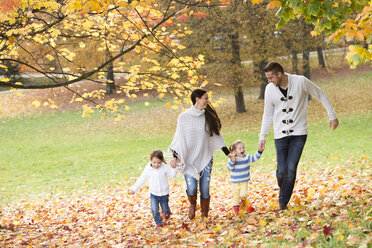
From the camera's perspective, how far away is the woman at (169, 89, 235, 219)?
18.2ft

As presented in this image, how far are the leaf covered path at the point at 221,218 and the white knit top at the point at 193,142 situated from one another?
2.41ft

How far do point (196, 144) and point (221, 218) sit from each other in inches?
42.6

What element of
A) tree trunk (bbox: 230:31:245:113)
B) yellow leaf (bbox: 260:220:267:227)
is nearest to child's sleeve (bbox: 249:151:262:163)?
yellow leaf (bbox: 260:220:267:227)

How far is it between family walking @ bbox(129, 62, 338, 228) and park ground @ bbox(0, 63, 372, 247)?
384 mm

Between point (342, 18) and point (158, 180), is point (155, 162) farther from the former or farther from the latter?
point (342, 18)

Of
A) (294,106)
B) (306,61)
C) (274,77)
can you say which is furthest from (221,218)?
(306,61)

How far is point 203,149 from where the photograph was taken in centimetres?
570

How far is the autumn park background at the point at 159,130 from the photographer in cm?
464

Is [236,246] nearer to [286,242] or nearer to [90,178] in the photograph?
[286,242]

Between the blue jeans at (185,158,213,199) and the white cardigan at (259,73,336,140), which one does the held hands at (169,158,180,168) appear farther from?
the white cardigan at (259,73,336,140)

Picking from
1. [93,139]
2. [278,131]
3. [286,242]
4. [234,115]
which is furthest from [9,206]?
[234,115]

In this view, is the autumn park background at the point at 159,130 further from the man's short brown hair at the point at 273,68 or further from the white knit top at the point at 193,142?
the man's short brown hair at the point at 273,68

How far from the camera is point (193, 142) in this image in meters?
5.64

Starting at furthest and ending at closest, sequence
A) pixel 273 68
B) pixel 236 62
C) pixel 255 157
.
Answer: pixel 236 62, pixel 255 157, pixel 273 68
